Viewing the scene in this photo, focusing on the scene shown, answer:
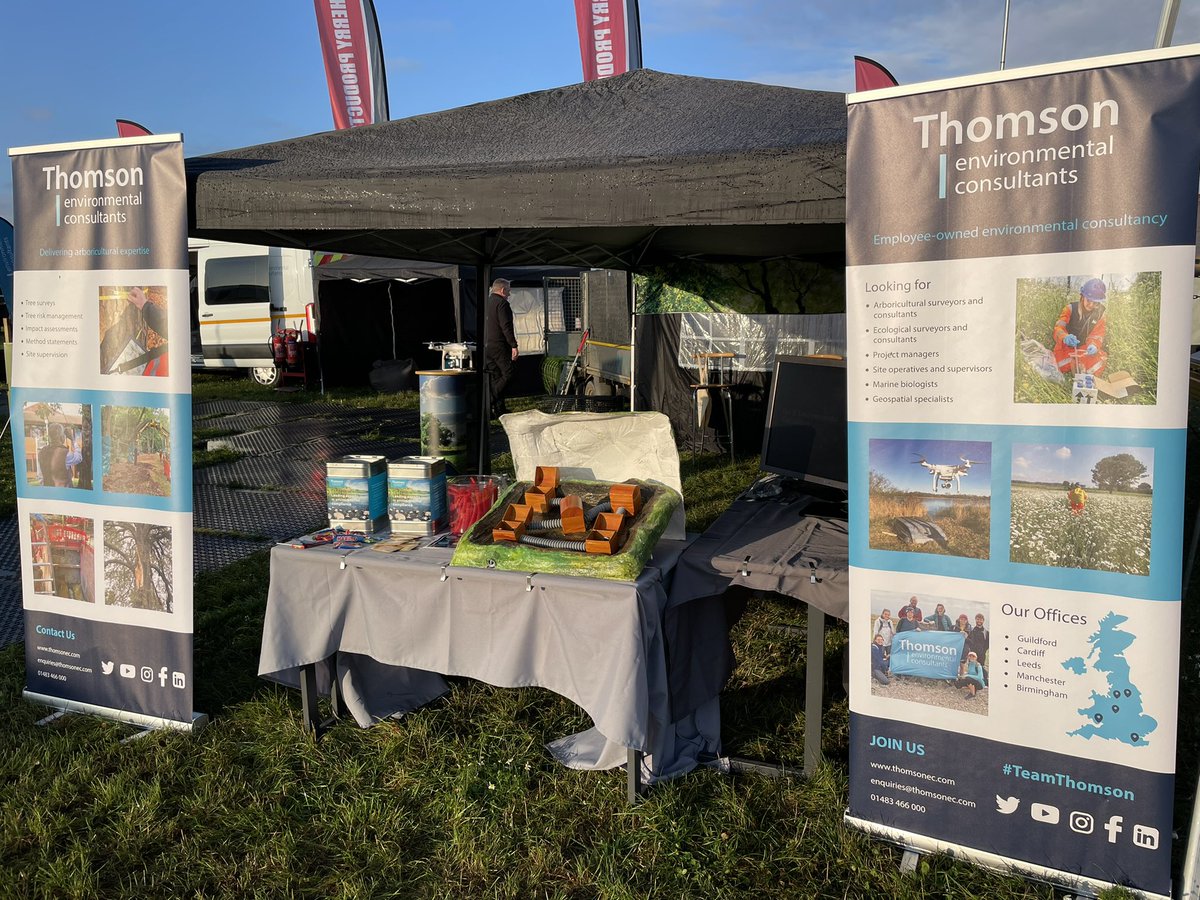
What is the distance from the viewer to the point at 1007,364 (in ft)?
6.95

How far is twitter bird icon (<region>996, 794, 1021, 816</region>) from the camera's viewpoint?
222 centimetres

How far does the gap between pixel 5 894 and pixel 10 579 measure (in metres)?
3.05

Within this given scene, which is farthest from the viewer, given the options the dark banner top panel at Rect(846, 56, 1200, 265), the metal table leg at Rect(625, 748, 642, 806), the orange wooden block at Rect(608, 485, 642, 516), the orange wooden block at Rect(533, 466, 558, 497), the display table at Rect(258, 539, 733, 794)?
the orange wooden block at Rect(533, 466, 558, 497)

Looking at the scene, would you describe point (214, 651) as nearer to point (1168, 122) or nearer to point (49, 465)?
point (49, 465)

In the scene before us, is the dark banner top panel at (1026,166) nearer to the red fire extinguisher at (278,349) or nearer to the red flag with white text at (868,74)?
the red flag with white text at (868,74)

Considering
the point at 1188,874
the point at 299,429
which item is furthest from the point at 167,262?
the point at 299,429

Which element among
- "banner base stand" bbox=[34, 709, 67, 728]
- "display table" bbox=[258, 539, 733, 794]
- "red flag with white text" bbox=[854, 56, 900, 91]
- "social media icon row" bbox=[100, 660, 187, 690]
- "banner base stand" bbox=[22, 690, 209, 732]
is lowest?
"banner base stand" bbox=[34, 709, 67, 728]

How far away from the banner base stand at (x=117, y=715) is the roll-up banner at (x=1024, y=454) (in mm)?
2244

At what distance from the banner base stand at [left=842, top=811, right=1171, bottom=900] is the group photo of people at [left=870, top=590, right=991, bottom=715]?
384 millimetres

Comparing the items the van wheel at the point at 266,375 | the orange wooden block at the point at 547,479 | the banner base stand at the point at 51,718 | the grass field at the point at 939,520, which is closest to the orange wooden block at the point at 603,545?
the orange wooden block at the point at 547,479

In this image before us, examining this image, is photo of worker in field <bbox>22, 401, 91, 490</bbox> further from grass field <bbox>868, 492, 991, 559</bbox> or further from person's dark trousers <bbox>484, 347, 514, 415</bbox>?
person's dark trousers <bbox>484, 347, 514, 415</bbox>

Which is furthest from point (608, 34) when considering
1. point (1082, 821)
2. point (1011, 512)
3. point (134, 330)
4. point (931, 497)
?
point (1082, 821)

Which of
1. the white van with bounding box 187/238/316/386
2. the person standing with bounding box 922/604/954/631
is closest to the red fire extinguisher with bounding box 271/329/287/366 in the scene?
the white van with bounding box 187/238/316/386

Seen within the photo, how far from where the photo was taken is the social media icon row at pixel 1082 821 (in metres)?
2.09
